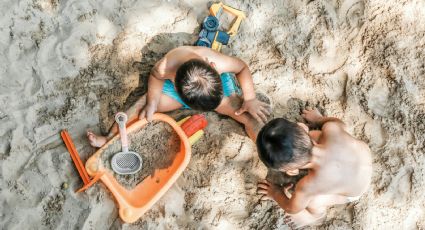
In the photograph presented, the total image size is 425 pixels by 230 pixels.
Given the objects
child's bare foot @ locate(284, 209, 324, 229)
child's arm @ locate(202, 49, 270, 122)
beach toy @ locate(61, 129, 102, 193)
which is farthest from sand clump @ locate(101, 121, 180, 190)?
child's bare foot @ locate(284, 209, 324, 229)

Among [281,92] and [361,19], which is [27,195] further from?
[361,19]

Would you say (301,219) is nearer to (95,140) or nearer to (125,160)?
(125,160)

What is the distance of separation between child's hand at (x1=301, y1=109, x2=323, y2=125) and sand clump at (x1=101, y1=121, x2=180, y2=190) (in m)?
0.59

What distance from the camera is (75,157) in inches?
73.4

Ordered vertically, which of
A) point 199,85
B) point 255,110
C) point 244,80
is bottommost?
point 255,110

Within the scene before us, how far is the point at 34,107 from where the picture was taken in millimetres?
1902

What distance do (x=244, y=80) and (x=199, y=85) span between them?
15.3 inches

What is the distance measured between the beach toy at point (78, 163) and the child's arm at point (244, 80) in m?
0.68

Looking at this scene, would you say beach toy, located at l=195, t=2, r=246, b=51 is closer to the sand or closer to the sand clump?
the sand

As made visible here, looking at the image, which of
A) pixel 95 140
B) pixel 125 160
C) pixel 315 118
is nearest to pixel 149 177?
pixel 125 160

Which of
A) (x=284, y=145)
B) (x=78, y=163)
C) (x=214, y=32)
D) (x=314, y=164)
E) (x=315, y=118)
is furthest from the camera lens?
(x=214, y=32)

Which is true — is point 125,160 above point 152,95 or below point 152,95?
below

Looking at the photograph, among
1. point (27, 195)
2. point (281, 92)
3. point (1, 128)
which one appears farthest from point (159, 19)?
point (27, 195)

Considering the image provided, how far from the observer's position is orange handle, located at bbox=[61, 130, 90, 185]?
1.84m
